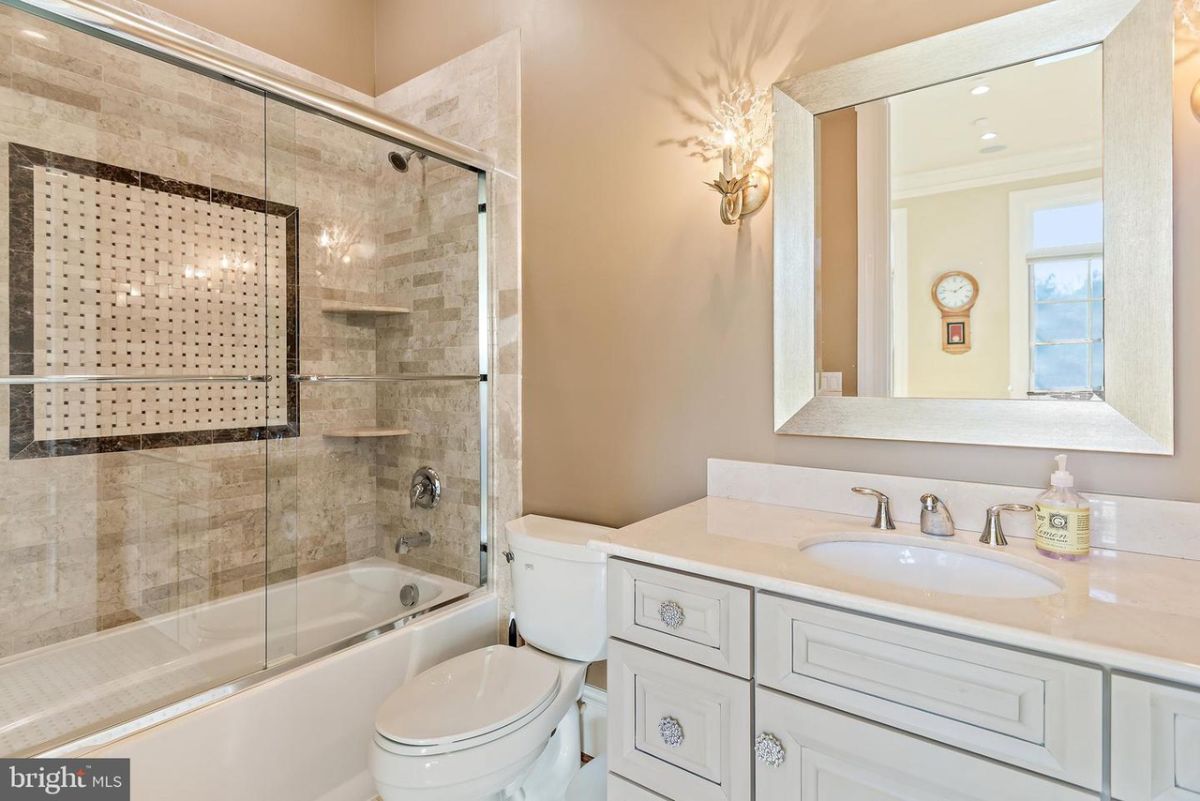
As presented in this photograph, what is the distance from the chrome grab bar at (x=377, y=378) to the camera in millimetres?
1858

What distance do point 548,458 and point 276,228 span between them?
1.11 m

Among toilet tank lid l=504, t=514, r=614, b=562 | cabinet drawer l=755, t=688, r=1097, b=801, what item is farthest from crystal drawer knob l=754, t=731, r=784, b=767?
toilet tank lid l=504, t=514, r=614, b=562

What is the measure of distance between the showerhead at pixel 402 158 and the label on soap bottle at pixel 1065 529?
2000mm

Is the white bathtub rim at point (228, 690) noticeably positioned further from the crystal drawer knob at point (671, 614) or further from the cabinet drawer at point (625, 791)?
the crystal drawer knob at point (671, 614)

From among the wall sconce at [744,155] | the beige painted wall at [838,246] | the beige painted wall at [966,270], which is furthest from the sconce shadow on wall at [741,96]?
the beige painted wall at [966,270]

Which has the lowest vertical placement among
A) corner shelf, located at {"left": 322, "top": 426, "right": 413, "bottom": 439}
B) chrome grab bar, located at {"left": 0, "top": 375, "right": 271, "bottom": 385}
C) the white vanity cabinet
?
the white vanity cabinet

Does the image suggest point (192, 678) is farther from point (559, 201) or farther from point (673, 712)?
point (559, 201)

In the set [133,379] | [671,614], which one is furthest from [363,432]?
[671,614]

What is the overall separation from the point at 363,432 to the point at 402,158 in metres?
0.94

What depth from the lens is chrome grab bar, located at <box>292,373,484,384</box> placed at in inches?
73.2

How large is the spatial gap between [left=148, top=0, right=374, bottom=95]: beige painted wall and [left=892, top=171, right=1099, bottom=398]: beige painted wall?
2.26m

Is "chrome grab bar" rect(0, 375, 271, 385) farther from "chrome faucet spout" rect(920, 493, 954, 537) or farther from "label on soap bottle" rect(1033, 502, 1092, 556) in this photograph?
"label on soap bottle" rect(1033, 502, 1092, 556)

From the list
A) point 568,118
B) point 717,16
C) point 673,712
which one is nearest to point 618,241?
point 568,118

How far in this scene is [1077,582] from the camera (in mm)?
951
